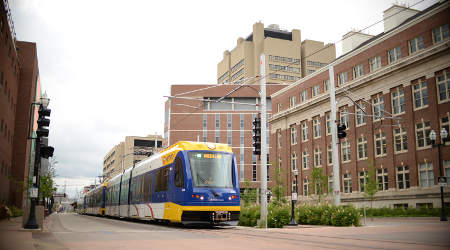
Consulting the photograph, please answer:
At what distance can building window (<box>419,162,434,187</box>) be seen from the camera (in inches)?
1455

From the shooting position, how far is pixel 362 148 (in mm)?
45906

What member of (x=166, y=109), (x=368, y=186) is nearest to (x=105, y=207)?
(x=368, y=186)

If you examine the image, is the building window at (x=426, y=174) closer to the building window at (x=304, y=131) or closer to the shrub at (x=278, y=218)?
the building window at (x=304, y=131)

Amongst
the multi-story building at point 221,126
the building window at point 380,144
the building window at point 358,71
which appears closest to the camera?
the building window at point 380,144

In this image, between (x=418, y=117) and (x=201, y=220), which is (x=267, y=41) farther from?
(x=201, y=220)

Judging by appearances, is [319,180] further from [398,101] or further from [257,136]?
[257,136]

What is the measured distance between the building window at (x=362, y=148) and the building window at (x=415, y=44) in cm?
1023

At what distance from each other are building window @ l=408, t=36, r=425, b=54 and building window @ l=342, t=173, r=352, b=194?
48.4ft

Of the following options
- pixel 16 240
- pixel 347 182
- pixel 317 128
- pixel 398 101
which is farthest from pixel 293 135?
pixel 16 240

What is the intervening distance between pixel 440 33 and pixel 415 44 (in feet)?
9.20

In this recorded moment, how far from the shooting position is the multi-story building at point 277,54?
12606cm

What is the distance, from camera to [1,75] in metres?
35.8

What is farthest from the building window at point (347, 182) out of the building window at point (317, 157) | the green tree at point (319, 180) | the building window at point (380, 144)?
the building window at point (380, 144)

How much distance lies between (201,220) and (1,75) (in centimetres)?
2558
